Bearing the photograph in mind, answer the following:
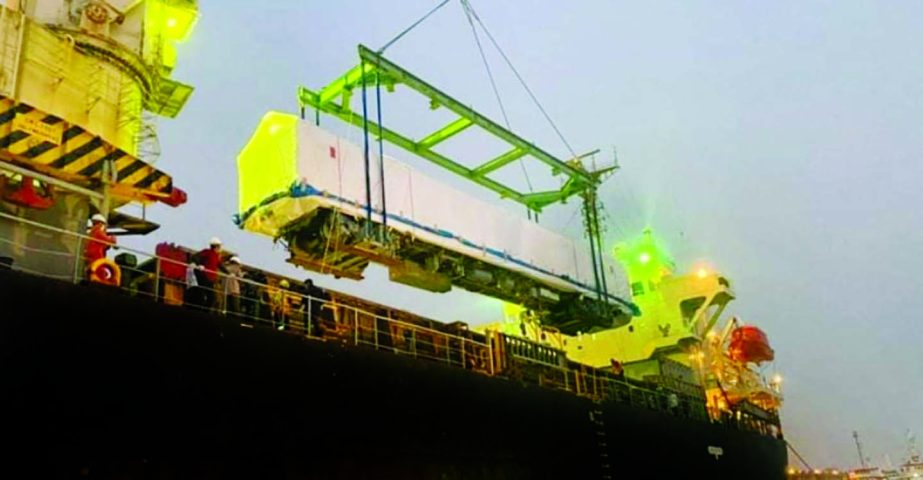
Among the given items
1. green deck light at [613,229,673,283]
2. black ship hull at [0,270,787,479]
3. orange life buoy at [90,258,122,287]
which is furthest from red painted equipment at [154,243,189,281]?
green deck light at [613,229,673,283]

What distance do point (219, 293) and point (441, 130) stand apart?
10.4m

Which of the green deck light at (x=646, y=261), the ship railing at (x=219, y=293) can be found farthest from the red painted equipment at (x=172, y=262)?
the green deck light at (x=646, y=261)

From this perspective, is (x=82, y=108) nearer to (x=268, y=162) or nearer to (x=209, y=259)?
(x=268, y=162)

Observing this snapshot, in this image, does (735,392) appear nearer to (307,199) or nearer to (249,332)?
(307,199)

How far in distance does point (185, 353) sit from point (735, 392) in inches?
809

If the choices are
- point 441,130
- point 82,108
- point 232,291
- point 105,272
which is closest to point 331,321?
point 232,291

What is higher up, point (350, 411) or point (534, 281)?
point (534, 281)

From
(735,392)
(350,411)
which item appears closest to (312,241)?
(350,411)

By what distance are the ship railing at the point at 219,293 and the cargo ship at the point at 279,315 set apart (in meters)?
0.04

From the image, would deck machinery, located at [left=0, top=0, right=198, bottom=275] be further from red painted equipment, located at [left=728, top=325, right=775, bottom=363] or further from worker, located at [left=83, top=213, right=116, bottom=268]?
red painted equipment, located at [left=728, top=325, right=775, bottom=363]

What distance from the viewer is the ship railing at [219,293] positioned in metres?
8.07

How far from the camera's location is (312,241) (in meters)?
13.5

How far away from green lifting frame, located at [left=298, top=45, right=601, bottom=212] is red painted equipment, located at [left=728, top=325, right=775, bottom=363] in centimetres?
818

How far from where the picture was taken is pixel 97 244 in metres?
7.77
